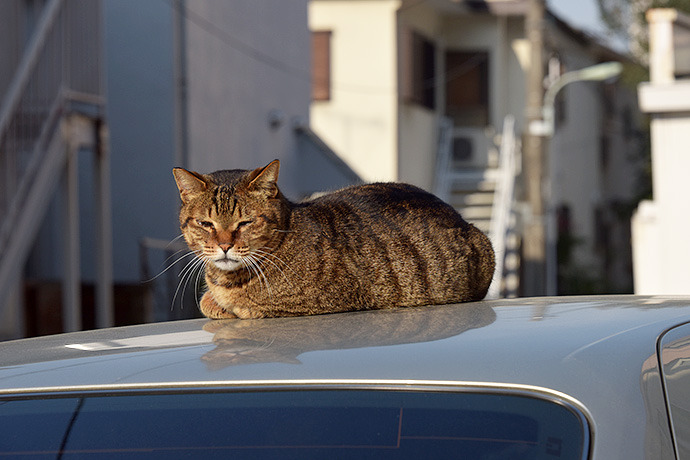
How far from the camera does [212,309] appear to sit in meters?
2.93

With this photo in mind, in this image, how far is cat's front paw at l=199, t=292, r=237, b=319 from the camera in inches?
112

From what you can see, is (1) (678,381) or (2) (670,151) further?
(2) (670,151)

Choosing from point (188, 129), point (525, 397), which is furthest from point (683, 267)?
point (525, 397)

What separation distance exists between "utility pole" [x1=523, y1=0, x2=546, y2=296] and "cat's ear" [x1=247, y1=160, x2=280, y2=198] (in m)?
11.1

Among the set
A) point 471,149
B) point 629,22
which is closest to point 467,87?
point 471,149

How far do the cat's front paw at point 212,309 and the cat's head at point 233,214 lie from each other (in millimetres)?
132

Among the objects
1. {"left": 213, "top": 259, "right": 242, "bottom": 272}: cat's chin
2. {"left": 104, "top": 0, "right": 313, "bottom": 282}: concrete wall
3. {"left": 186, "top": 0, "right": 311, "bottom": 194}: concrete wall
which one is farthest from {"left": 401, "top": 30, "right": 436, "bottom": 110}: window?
{"left": 213, "top": 259, "right": 242, "bottom": 272}: cat's chin

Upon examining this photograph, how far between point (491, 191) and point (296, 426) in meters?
15.7

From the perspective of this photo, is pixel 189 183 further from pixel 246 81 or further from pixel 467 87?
pixel 467 87

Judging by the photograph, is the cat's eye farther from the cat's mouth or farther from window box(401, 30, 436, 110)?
window box(401, 30, 436, 110)

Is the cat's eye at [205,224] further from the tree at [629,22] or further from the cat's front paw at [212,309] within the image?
the tree at [629,22]

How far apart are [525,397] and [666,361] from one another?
353mm

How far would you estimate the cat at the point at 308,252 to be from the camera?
282 cm

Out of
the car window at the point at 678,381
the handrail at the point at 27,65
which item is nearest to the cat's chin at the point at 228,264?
the car window at the point at 678,381
